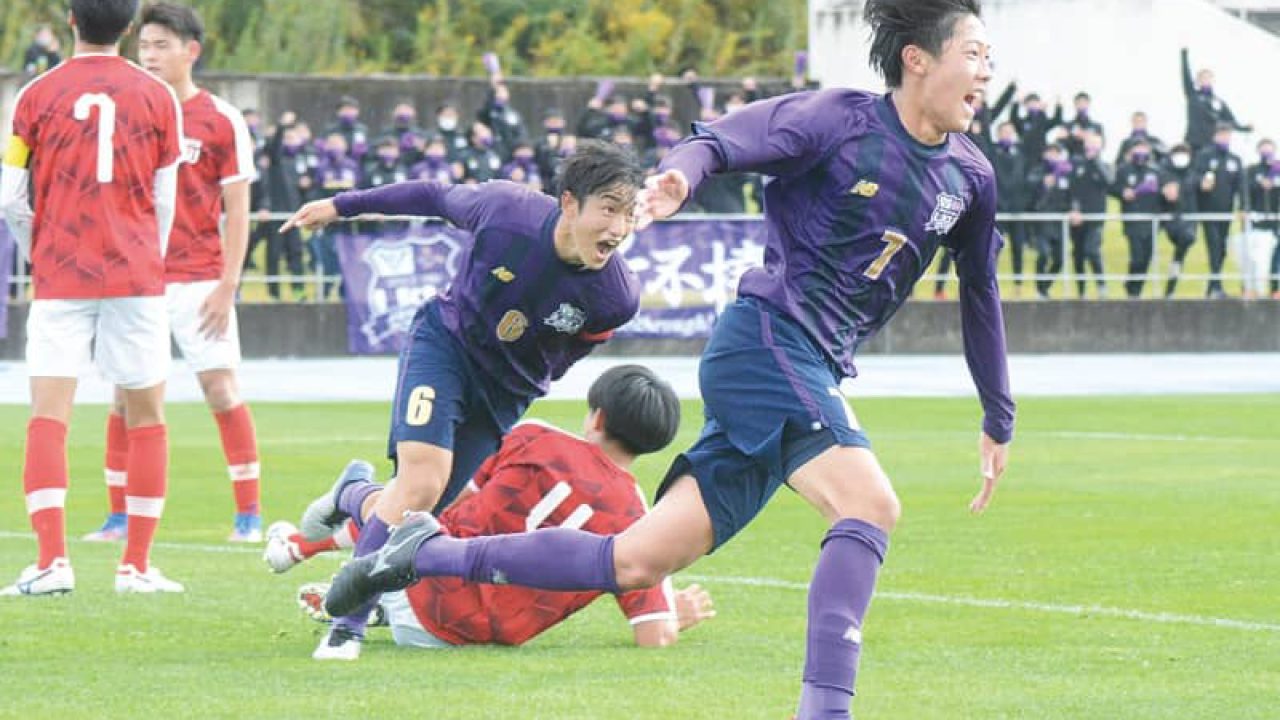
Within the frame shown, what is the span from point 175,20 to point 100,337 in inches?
78.6

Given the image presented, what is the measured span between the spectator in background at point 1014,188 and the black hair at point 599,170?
2418 cm

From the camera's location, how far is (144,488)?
31.7 ft

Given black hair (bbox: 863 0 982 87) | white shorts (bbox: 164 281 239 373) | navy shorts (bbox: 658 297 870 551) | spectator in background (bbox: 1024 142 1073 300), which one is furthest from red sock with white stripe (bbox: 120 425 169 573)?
spectator in background (bbox: 1024 142 1073 300)

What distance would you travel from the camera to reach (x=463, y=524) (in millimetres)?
8109

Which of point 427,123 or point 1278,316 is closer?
point 1278,316

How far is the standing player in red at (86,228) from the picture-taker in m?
9.31

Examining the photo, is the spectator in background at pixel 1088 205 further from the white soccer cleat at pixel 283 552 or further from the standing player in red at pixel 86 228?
the white soccer cleat at pixel 283 552

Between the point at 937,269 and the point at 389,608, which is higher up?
the point at 389,608

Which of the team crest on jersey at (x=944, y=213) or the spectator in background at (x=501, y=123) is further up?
the team crest on jersey at (x=944, y=213)

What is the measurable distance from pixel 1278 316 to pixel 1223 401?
1014cm

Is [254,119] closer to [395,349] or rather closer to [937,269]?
[395,349]

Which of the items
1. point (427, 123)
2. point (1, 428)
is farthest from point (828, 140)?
point (427, 123)

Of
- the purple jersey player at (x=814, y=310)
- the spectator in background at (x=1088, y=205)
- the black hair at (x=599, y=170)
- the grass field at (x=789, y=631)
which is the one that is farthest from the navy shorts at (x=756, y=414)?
the spectator in background at (x=1088, y=205)

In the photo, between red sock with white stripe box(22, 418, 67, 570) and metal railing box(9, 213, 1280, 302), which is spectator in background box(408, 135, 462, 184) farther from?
red sock with white stripe box(22, 418, 67, 570)
